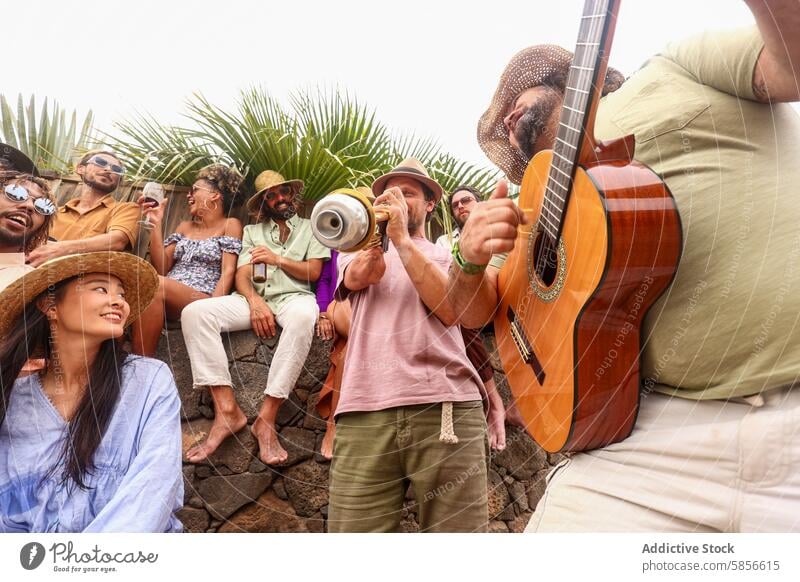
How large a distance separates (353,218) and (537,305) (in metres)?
0.19

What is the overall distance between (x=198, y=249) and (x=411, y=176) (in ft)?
0.75

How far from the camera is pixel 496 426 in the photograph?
77cm

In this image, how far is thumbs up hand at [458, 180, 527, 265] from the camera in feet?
1.77

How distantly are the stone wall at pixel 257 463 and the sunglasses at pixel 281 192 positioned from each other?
0.45 ft

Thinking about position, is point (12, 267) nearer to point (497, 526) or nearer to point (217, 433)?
point (217, 433)

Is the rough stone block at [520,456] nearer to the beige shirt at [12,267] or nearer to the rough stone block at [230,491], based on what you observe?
the rough stone block at [230,491]

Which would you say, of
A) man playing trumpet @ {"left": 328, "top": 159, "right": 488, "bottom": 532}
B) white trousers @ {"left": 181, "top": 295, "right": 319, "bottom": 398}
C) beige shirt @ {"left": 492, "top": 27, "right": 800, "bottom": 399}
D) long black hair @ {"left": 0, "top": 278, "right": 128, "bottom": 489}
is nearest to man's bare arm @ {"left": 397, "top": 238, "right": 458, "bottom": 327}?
man playing trumpet @ {"left": 328, "top": 159, "right": 488, "bottom": 532}

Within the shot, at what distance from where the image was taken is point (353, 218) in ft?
1.58

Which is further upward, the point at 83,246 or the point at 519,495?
the point at 83,246

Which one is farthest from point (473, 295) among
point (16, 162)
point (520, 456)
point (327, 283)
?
point (16, 162)

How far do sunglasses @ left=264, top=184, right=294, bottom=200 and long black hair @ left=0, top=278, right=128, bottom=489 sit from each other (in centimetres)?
24
